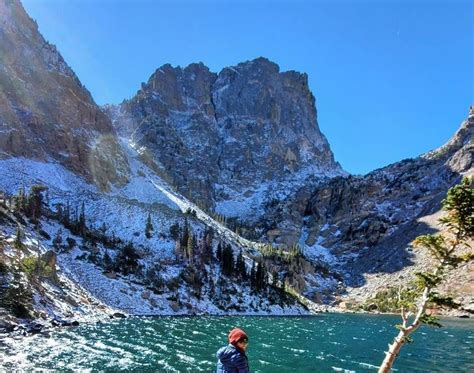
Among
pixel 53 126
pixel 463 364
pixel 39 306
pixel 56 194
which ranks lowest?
pixel 463 364

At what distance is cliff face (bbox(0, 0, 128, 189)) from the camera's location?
15662 cm

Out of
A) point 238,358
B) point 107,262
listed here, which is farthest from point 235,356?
point 107,262

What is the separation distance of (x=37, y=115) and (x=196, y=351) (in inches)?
6281

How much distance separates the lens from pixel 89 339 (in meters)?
44.4

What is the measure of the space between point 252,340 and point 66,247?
51966 mm

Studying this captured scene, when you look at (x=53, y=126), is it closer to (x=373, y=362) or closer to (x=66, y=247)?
(x=66, y=247)

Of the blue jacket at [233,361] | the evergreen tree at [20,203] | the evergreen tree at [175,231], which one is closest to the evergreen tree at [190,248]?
the evergreen tree at [175,231]

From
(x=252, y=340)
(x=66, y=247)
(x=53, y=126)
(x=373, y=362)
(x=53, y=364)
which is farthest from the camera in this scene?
(x=53, y=126)

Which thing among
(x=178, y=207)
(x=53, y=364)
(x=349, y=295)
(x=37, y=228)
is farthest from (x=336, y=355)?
(x=349, y=295)

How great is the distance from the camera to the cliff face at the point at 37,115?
157 m

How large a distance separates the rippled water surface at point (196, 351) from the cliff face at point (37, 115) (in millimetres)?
117005

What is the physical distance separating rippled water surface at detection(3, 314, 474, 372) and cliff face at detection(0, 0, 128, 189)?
117005 mm

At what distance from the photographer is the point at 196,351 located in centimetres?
4197

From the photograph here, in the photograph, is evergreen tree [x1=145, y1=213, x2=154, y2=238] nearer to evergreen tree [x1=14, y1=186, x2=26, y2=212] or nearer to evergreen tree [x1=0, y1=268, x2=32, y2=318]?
evergreen tree [x1=14, y1=186, x2=26, y2=212]
